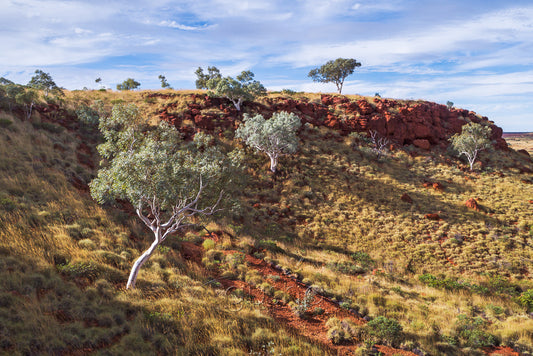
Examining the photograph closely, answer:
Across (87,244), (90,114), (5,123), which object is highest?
(90,114)

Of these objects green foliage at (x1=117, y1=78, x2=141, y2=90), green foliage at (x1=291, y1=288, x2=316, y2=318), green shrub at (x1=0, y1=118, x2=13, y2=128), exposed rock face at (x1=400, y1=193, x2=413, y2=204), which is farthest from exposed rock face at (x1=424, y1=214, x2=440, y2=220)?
green foliage at (x1=117, y1=78, x2=141, y2=90)

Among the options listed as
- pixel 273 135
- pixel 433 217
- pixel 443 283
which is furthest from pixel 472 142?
pixel 443 283

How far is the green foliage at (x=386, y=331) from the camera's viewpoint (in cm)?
939

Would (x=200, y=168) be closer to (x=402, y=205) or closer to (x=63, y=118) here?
(x=402, y=205)

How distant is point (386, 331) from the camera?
9531mm

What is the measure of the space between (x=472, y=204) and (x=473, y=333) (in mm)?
22684

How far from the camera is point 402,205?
28031mm

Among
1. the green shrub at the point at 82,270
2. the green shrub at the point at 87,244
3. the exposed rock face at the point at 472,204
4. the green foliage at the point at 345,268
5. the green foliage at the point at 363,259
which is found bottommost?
the green foliage at the point at 363,259

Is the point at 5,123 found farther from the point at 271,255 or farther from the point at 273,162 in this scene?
the point at 271,255

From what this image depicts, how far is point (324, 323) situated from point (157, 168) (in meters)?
8.92

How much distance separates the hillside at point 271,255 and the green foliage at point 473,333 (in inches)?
2.5

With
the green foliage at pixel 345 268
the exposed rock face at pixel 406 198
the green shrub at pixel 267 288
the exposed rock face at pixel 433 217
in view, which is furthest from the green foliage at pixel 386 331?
the exposed rock face at pixel 406 198

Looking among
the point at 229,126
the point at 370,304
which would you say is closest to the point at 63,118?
the point at 229,126

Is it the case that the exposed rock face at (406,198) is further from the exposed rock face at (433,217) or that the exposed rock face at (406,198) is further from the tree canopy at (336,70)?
the tree canopy at (336,70)
